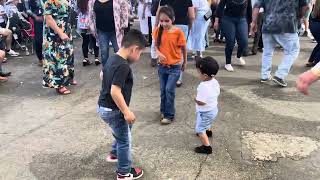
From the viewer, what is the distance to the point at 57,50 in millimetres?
6480

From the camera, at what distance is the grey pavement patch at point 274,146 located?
4484 millimetres

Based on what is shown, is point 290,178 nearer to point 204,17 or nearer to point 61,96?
point 61,96

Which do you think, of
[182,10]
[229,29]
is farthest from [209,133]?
[229,29]

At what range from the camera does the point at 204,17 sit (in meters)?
8.02

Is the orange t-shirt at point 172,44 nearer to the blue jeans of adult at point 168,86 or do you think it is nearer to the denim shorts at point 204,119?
the blue jeans of adult at point 168,86

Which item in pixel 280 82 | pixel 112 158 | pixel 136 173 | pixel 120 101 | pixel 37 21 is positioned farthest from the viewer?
pixel 37 21

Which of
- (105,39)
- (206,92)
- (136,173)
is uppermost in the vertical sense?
(105,39)

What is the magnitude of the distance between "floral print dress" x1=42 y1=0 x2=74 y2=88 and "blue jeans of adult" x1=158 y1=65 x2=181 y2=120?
1.96 meters

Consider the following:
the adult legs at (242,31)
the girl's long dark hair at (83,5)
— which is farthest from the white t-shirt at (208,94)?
the girl's long dark hair at (83,5)

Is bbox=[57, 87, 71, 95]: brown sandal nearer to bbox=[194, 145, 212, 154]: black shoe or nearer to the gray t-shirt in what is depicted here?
bbox=[194, 145, 212, 154]: black shoe

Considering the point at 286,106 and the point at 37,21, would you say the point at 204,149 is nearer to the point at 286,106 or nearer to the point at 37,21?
the point at 286,106

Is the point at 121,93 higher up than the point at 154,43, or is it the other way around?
the point at 154,43

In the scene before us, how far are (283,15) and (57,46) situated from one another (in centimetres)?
355

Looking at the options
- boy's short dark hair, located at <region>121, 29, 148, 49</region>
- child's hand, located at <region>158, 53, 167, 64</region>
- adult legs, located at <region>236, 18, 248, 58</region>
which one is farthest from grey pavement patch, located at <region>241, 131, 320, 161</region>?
adult legs, located at <region>236, 18, 248, 58</region>
